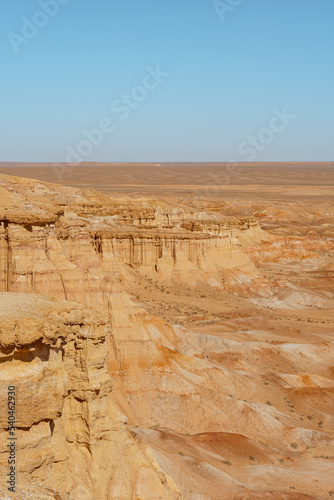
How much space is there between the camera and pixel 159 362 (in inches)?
889

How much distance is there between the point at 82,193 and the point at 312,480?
70.9 metres

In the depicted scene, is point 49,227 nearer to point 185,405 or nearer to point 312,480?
point 185,405

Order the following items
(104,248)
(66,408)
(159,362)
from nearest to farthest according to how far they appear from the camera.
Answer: (66,408) → (159,362) → (104,248)

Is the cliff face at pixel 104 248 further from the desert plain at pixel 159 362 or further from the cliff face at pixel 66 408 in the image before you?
the cliff face at pixel 66 408

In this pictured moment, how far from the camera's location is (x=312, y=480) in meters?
17.6

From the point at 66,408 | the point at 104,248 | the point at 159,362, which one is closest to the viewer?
the point at 66,408

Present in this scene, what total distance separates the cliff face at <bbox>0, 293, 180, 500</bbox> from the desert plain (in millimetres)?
28

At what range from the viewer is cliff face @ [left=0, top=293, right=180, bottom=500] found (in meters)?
9.45

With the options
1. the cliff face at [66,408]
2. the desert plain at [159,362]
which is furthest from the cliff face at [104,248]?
the cliff face at [66,408]

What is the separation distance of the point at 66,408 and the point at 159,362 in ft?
39.4

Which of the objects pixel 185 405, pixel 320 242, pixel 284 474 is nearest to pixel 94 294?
pixel 185 405

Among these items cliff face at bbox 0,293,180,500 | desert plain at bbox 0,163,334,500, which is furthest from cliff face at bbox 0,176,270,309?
cliff face at bbox 0,293,180,500

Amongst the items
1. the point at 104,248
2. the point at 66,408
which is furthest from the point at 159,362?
the point at 104,248

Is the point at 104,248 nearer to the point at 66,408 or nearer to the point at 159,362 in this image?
the point at 159,362
